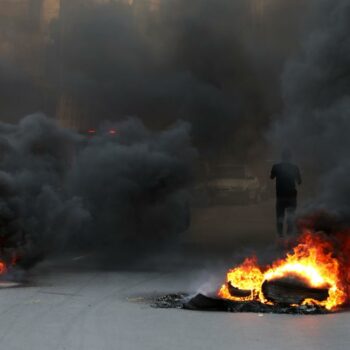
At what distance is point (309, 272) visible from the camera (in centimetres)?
732

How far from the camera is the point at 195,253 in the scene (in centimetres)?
1207

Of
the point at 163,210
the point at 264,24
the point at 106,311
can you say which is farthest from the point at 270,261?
the point at 264,24

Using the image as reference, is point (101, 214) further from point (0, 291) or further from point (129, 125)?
point (0, 291)

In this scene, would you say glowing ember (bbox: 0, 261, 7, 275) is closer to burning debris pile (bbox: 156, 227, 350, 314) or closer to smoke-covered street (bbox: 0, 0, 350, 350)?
smoke-covered street (bbox: 0, 0, 350, 350)

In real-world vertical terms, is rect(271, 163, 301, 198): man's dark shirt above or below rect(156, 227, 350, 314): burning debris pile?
above

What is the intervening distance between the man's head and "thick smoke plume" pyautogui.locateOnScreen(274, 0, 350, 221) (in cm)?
143

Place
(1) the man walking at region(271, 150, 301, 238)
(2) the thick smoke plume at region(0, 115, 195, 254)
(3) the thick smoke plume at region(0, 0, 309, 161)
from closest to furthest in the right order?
(2) the thick smoke plume at region(0, 115, 195, 254), (3) the thick smoke plume at region(0, 0, 309, 161), (1) the man walking at region(271, 150, 301, 238)

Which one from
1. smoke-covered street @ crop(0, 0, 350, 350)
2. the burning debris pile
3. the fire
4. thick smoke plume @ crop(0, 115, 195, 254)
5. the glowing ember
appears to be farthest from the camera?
thick smoke plume @ crop(0, 115, 195, 254)

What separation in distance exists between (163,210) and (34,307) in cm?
420

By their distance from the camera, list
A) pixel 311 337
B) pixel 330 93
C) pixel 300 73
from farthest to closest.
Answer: pixel 300 73 < pixel 330 93 < pixel 311 337

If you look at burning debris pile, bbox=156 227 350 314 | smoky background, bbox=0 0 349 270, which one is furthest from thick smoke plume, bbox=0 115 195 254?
burning debris pile, bbox=156 227 350 314

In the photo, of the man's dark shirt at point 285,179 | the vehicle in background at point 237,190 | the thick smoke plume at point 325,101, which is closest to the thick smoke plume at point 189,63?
the man's dark shirt at point 285,179

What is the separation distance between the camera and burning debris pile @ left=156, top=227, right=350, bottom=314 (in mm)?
7098

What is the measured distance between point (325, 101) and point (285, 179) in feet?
12.2
